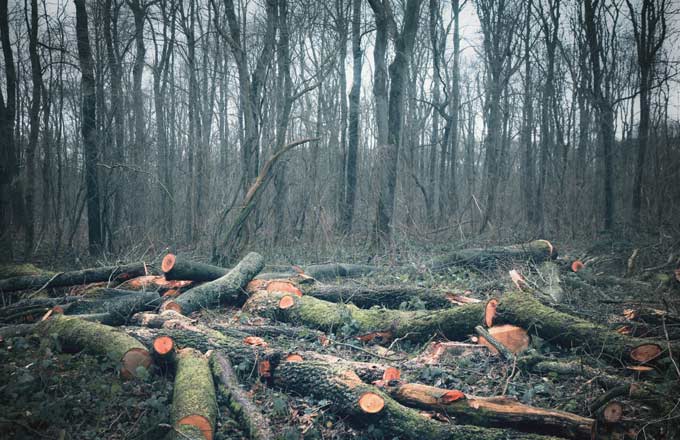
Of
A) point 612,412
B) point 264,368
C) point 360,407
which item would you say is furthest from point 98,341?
point 612,412

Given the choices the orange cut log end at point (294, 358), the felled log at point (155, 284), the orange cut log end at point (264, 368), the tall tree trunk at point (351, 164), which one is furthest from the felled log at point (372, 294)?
the tall tree trunk at point (351, 164)

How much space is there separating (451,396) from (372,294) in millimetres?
2894

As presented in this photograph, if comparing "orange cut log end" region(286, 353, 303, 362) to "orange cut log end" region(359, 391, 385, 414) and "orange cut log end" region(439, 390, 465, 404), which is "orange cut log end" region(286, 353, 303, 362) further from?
"orange cut log end" region(439, 390, 465, 404)

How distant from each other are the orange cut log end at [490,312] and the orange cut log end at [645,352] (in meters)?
1.27

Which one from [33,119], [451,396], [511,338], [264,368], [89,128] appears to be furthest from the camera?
[33,119]

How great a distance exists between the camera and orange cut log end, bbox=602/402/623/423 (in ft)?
9.79

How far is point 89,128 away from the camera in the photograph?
10.1 m

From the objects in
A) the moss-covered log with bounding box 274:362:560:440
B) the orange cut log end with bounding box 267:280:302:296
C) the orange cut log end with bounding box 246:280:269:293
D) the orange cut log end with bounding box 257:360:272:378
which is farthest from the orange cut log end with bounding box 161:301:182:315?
the moss-covered log with bounding box 274:362:560:440

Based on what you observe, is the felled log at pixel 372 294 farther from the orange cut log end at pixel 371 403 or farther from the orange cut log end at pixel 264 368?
the orange cut log end at pixel 371 403

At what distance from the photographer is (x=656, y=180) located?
37.6 ft

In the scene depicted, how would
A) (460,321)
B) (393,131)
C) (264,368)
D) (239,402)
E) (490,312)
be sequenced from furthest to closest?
(393,131) < (460,321) < (490,312) < (264,368) < (239,402)

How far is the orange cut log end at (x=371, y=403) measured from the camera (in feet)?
10.4

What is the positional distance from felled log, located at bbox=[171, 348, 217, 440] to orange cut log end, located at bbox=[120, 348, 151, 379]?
28 centimetres

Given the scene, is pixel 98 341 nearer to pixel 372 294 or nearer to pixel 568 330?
pixel 372 294
